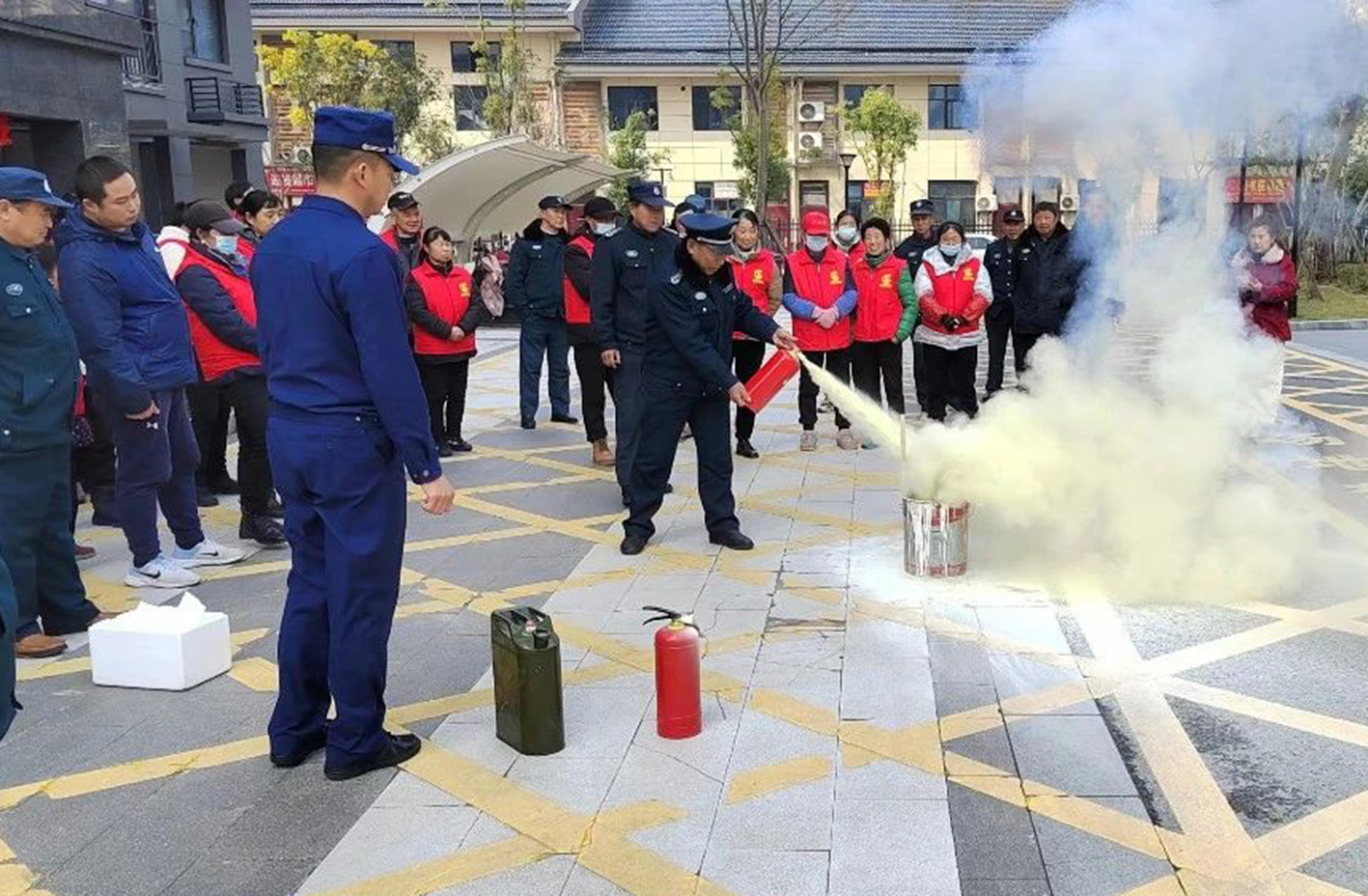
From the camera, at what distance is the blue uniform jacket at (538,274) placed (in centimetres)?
1020

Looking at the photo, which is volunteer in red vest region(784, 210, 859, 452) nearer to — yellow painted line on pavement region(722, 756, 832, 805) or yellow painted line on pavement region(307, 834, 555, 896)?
yellow painted line on pavement region(722, 756, 832, 805)

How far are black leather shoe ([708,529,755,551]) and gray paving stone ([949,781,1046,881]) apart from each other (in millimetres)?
2963

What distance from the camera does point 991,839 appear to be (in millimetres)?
3510

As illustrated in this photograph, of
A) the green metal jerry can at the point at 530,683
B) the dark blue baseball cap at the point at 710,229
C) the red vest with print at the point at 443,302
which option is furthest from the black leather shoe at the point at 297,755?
the red vest with print at the point at 443,302

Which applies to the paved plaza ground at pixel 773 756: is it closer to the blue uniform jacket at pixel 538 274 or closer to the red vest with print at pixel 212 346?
the red vest with print at pixel 212 346

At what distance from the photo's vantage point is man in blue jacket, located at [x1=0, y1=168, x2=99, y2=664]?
4.96 m

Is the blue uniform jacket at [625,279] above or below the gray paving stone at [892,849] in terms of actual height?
above

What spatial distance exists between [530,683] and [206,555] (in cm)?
339

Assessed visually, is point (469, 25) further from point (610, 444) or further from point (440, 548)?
point (440, 548)

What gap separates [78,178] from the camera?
558 centimetres

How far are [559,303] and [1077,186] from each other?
4.51 m

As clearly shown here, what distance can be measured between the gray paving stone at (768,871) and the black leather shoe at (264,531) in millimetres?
4418

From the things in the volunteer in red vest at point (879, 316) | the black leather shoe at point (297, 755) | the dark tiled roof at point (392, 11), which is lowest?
the black leather shoe at point (297, 755)

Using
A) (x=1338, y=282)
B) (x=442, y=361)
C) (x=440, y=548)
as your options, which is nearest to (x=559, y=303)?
(x=442, y=361)
